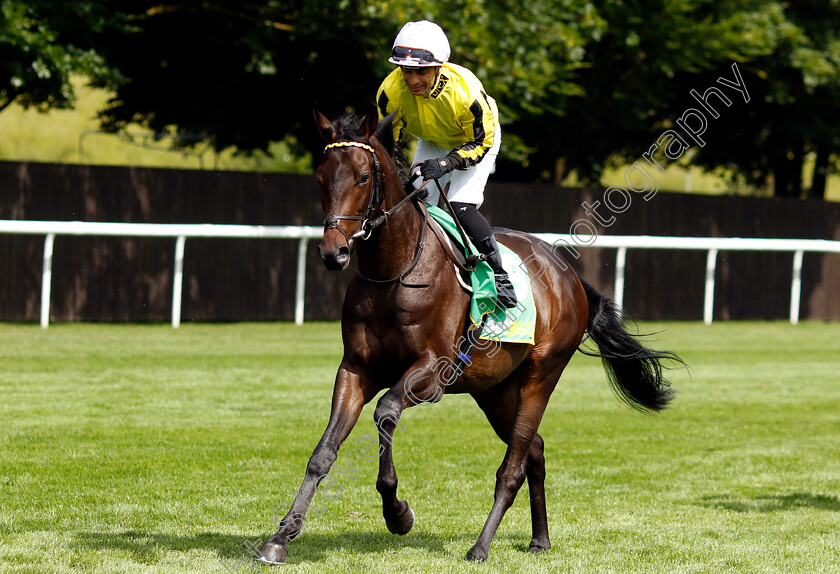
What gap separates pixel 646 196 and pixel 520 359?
14.2m

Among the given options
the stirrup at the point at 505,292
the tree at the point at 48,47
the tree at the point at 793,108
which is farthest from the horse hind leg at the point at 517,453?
the tree at the point at 793,108

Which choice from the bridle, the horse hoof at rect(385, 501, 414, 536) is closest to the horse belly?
the bridle

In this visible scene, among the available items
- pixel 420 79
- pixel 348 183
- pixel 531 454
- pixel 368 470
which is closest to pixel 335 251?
pixel 348 183

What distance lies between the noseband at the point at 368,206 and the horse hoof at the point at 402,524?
52.5 inches

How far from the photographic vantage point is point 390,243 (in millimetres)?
4605

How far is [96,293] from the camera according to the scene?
1455cm

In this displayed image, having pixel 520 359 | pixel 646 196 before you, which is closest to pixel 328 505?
pixel 520 359

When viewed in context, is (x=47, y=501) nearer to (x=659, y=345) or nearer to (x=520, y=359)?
(x=520, y=359)

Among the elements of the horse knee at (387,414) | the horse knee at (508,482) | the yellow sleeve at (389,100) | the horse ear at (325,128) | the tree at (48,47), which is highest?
the tree at (48,47)

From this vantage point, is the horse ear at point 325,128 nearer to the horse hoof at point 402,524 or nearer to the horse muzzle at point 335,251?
the horse muzzle at point 335,251

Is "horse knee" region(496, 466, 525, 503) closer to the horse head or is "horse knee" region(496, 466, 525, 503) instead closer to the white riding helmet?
the horse head

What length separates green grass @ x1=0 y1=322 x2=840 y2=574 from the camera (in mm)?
4824

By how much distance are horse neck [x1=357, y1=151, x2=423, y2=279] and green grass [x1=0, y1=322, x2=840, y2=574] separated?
124cm

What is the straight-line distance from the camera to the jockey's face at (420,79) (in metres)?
4.76
